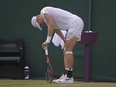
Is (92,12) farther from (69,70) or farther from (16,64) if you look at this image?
(69,70)

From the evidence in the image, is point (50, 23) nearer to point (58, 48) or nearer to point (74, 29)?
point (74, 29)

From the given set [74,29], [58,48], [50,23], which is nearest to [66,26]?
[74,29]

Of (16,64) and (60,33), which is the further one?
(16,64)

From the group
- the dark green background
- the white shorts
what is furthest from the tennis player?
the dark green background

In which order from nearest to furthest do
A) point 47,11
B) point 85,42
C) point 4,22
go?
point 47,11, point 85,42, point 4,22

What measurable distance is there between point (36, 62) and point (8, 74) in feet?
2.44

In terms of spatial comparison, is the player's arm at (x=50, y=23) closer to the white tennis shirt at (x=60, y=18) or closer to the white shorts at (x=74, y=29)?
the white tennis shirt at (x=60, y=18)

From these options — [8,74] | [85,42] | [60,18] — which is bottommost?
[8,74]

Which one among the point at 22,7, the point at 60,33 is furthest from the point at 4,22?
the point at 60,33

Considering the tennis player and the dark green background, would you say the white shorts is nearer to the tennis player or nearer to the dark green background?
the tennis player

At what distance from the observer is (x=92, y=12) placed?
1021cm

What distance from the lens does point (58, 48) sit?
1058cm

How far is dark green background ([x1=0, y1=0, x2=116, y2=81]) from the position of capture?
10.1 meters

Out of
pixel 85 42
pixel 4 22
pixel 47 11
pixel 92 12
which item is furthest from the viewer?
pixel 4 22
